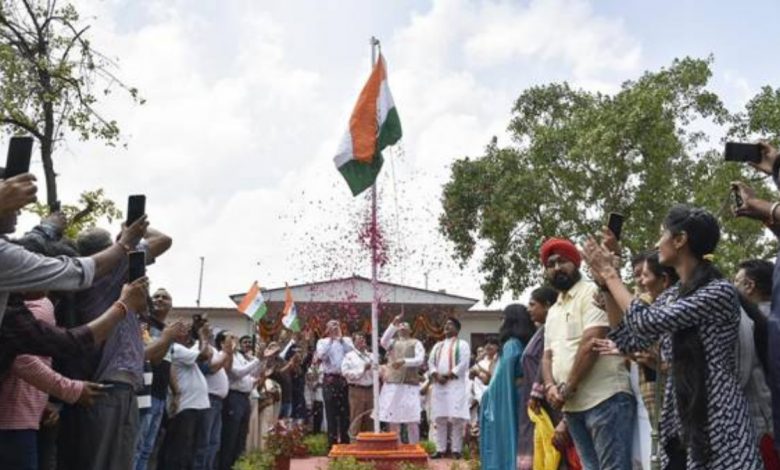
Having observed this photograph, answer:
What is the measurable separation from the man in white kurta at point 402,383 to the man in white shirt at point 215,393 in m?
3.97

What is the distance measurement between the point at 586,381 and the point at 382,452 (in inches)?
167

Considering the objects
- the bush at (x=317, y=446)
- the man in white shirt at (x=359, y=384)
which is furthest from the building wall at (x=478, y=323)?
the man in white shirt at (x=359, y=384)

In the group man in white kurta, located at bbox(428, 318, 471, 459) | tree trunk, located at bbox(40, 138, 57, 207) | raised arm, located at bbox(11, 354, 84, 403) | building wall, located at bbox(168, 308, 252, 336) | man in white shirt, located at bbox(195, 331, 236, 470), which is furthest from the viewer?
building wall, located at bbox(168, 308, 252, 336)

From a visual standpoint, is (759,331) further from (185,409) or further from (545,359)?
(185,409)

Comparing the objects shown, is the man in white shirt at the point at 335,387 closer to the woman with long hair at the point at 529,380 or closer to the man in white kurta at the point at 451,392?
the man in white kurta at the point at 451,392

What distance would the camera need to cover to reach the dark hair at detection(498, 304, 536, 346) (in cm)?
672

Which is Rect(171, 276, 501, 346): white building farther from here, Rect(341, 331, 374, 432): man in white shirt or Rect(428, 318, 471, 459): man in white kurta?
Rect(428, 318, 471, 459): man in white kurta

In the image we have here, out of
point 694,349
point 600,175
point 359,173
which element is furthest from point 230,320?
point 694,349

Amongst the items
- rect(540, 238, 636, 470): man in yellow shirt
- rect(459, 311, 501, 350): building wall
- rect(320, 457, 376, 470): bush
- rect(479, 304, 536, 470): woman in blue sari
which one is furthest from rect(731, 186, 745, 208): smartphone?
rect(459, 311, 501, 350): building wall

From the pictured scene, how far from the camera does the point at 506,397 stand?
21.8ft

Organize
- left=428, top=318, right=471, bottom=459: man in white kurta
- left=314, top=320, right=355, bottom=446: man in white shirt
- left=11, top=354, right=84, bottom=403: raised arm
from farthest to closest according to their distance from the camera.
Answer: left=314, top=320, right=355, bottom=446: man in white shirt, left=428, top=318, right=471, bottom=459: man in white kurta, left=11, top=354, right=84, bottom=403: raised arm

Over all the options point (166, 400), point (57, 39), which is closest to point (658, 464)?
point (166, 400)

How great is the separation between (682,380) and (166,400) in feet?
17.5

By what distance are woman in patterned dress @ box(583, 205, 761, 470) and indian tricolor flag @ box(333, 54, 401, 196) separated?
20.2 feet
